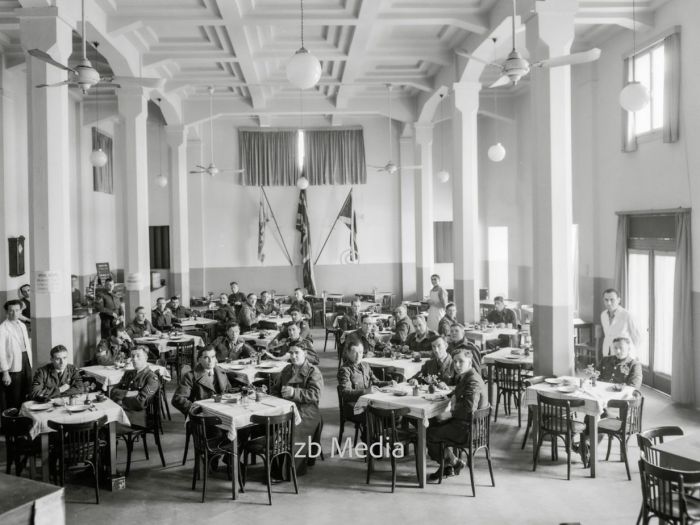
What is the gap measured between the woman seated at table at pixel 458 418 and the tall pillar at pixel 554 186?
185 centimetres

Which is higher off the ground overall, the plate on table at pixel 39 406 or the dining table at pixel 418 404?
the plate on table at pixel 39 406

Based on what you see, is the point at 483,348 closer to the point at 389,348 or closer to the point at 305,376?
the point at 389,348

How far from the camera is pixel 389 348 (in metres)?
9.11

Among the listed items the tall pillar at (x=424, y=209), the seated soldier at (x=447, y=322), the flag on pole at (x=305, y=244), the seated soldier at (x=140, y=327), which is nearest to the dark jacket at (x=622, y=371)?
the seated soldier at (x=447, y=322)

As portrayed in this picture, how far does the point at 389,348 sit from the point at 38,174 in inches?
207

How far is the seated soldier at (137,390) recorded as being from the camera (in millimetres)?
7129

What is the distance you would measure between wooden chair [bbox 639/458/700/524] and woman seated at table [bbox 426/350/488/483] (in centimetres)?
189

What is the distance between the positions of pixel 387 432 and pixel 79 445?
10.00 feet

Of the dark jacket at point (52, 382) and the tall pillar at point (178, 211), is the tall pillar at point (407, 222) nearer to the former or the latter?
the tall pillar at point (178, 211)

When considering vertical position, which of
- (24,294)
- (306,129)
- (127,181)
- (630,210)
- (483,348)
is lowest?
(483,348)

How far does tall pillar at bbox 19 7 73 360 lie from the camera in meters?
7.97

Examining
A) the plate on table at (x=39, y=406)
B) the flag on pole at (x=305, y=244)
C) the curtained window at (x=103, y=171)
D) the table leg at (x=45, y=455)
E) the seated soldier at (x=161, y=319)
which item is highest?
the curtained window at (x=103, y=171)

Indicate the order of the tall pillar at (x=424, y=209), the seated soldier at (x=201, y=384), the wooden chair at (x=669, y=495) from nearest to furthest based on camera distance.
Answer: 1. the wooden chair at (x=669, y=495)
2. the seated soldier at (x=201, y=384)
3. the tall pillar at (x=424, y=209)

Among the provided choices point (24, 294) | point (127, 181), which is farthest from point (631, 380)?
point (24, 294)
